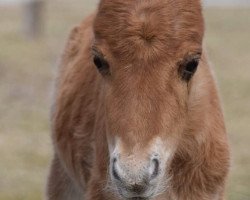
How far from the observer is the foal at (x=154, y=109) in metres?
5.74

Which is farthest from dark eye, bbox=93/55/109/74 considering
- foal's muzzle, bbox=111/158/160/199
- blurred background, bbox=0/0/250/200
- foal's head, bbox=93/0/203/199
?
blurred background, bbox=0/0/250/200

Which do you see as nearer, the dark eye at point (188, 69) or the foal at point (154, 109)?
the foal at point (154, 109)

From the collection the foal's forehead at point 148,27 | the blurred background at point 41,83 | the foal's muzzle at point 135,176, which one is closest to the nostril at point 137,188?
the foal's muzzle at point 135,176

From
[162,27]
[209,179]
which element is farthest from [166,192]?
[162,27]

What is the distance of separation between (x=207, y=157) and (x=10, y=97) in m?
11.2

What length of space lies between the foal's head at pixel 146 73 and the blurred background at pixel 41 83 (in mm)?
3541

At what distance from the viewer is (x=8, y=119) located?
53.8ft

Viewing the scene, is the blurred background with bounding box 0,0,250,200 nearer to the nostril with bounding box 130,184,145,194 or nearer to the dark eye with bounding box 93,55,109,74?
the dark eye with bounding box 93,55,109,74

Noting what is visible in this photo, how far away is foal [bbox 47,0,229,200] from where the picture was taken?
5.74 metres

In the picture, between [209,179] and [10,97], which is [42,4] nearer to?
[10,97]

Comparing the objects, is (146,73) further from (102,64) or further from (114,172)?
(114,172)

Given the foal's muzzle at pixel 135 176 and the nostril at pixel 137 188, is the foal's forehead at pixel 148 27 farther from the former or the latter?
the nostril at pixel 137 188

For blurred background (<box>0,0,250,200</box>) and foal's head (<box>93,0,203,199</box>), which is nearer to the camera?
foal's head (<box>93,0,203,199</box>)

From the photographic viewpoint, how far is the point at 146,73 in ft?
19.1
